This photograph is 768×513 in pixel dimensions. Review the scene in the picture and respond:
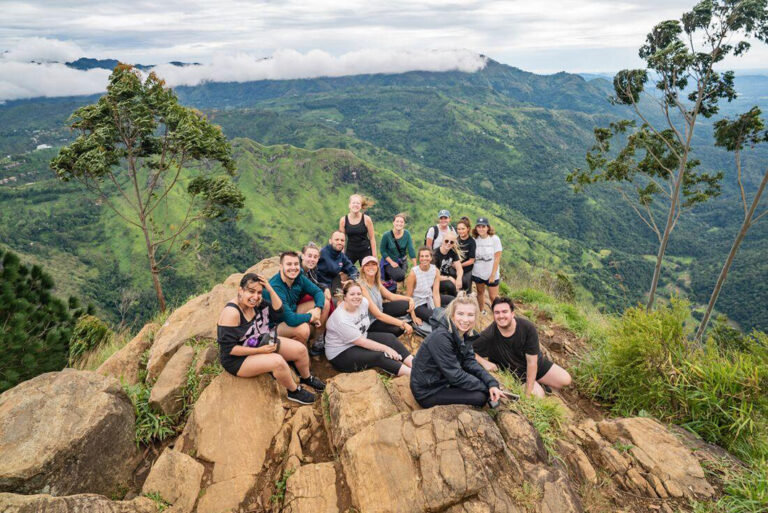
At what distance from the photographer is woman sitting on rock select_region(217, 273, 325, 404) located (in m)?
5.13

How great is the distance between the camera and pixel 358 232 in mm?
8578

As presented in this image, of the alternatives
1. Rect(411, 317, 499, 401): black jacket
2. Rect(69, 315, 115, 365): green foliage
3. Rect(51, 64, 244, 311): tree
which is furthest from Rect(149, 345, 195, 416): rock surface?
Rect(51, 64, 244, 311): tree

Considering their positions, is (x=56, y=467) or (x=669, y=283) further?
(x=669, y=283)

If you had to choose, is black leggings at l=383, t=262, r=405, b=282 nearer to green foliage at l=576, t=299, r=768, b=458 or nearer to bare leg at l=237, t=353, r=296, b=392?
bare leg at l=237, t=353, r=296, b=392

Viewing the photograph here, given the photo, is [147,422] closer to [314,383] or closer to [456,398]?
[314,383]

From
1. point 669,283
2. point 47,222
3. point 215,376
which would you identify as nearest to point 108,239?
point 47,222

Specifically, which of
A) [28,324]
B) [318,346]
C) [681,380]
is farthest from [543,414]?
[28,324]

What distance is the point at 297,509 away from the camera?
4.14 meters

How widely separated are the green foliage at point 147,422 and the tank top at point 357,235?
15.7 ft

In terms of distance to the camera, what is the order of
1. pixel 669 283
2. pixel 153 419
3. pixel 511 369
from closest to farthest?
pixel 153 419 → pixel 511 369 → pixel 669 283

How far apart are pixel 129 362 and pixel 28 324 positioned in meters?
3.20

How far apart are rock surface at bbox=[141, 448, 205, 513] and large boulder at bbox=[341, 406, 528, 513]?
5.83 feet

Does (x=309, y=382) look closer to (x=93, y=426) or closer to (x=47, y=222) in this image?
(x=93, y=426)

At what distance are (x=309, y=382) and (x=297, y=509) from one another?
2.10 metres
